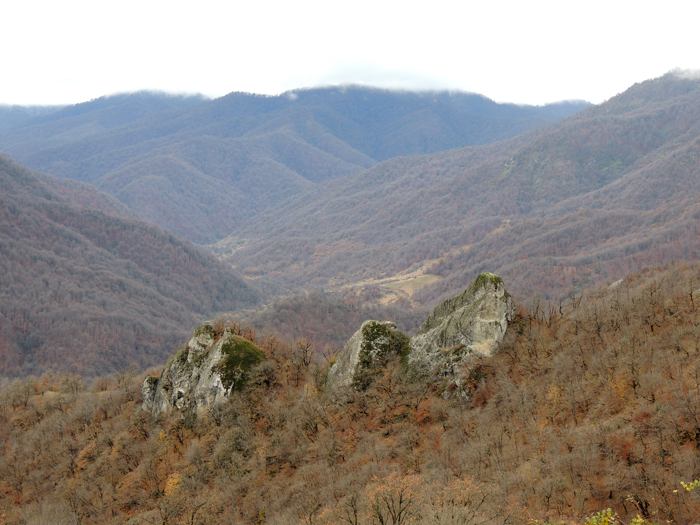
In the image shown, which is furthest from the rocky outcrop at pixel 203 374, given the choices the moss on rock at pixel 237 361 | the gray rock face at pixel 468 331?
the gray rock face at pixel 468 331

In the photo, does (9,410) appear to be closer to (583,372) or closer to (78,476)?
(78,476)

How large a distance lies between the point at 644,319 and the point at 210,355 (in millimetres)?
50781

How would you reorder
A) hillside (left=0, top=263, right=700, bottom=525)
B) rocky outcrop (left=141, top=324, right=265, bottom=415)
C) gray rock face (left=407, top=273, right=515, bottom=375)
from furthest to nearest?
rocky outcrop (left=141, top=324, right=265, bottom=415), gray rock face (left=407, top=273, right=515, bottom=375), hillside (left=0, top=263, right=700, bottom=525)

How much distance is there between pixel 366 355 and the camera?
55.0 metres

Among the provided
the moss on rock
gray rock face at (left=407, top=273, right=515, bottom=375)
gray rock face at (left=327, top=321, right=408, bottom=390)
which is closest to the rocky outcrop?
the moss on rock

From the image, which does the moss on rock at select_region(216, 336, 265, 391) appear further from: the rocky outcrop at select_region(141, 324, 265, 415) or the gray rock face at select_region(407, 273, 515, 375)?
the gray rock face at select_region(407, 273, 515, 375)

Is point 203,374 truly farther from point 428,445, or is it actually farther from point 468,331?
point 468,331

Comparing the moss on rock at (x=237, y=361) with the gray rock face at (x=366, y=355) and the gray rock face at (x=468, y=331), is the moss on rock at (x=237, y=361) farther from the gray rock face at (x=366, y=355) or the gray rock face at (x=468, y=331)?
the gray rock face at (x=468, y=331)

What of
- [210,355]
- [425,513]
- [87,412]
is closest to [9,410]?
[87,412]

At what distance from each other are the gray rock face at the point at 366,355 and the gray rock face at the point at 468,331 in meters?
3.22

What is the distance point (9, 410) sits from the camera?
8469cm

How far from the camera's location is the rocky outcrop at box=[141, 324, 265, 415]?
59312 millimetres

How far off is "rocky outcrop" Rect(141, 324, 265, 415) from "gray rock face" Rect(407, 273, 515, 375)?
21.9 meters

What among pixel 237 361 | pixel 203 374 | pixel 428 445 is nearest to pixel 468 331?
pixel 428 445
